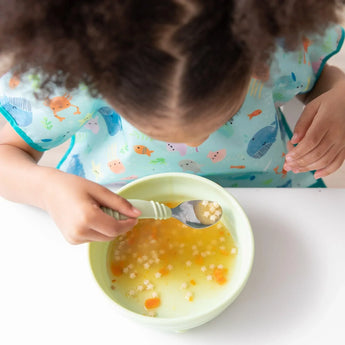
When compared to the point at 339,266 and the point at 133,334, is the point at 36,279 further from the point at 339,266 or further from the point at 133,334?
the point at 339,266

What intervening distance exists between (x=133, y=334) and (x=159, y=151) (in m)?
0.33

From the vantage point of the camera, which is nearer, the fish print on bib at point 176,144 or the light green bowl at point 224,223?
the light green bowl at point 224,223

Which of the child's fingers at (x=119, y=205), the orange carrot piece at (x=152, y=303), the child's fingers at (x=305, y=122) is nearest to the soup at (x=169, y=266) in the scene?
the orange carrot piece at (x=152, y=303)

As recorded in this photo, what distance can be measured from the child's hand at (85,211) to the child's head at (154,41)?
0.56 feet

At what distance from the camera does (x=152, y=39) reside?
0.34 metres

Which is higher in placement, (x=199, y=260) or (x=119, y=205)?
(x=119, y=205)

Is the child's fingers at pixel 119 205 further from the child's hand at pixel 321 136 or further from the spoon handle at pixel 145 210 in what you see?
the child's hand at pixel 321 136

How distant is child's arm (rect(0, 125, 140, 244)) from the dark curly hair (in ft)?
0.62

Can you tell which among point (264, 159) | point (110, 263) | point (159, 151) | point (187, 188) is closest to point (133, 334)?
point (110, 263)

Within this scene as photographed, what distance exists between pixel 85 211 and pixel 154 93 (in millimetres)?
214

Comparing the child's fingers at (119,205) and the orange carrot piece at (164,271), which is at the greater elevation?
the child's fingers at (119,205)

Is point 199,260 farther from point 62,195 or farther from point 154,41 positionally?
point 154,41

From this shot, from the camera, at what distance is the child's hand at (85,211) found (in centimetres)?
52

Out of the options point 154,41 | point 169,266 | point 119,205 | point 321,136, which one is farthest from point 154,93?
point 321,136
